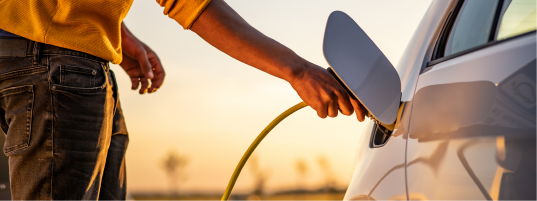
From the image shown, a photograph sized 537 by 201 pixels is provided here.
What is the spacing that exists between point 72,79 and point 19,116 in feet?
0.59

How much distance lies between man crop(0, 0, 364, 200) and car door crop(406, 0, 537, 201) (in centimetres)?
25

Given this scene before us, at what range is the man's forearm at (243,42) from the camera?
4.35ft

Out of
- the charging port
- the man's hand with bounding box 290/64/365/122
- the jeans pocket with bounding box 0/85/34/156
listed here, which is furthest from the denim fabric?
the charging port

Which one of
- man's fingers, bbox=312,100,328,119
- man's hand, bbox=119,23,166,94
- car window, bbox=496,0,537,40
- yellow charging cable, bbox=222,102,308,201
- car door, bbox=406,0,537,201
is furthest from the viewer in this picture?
man's hand, bbox=119,23,166,94

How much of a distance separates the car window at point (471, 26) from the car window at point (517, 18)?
0.03 metres

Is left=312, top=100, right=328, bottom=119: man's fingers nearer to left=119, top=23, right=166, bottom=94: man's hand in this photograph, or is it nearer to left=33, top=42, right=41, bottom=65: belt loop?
left=33, top=42, right=41, bottom=65: belt loop

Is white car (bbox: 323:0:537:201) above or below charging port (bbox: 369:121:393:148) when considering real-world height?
above

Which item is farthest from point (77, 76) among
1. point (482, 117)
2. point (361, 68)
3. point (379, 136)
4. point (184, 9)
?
point (482, 117)

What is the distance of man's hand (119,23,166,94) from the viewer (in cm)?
195

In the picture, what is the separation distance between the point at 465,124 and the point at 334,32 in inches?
16.3

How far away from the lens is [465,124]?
94 centimetres

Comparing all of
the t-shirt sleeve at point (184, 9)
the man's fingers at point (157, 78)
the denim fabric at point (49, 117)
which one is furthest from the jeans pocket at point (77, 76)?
the man's fingers at point (157, 78)

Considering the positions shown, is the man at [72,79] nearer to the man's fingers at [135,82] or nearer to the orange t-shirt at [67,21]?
the orange t-shirt at [67,21]

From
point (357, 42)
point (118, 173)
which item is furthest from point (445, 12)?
point (118, 173)
